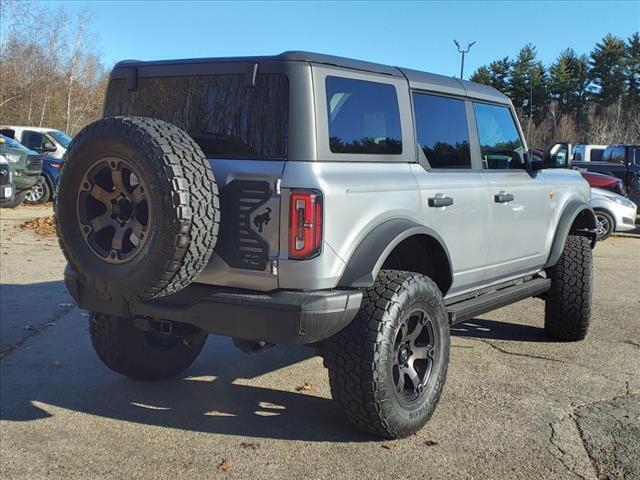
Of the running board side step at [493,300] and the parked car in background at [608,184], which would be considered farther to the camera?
the parked car in background at [608,184]

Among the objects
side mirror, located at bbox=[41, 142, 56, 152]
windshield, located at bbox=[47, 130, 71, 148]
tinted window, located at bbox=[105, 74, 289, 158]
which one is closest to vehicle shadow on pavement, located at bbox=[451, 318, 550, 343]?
tinted window, located at bbox=[105, 74, 289, 158]

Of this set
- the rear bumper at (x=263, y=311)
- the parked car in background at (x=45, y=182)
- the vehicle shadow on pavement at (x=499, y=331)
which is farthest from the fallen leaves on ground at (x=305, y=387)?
the parked car in background at (x=45, y=182)

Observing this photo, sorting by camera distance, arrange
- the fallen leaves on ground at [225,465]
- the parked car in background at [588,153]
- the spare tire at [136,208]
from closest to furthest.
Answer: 1. the spare tire at [136,208]
2. the fallen leaves on ground at [225,465]
3. the parked car in background at [588,153]

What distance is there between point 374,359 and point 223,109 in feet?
5.10

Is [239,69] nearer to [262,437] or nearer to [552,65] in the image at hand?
[262,437]

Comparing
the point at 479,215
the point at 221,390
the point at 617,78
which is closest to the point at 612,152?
the point at 479,215

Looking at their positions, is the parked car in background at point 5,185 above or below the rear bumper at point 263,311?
above

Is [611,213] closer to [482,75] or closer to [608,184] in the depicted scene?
[608,184]

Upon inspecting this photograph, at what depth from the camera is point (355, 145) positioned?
3594 mm

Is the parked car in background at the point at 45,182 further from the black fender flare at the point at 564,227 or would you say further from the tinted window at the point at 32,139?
the black fender flare at the point at 564,227

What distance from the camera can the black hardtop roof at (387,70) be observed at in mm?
3406

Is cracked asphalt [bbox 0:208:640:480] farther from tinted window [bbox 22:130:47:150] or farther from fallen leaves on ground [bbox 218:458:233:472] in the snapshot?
tinted window [bbox 22:130:47:150]

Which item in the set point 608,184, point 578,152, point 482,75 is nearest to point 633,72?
point 482,75

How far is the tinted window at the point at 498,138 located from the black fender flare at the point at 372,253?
1.55 m
